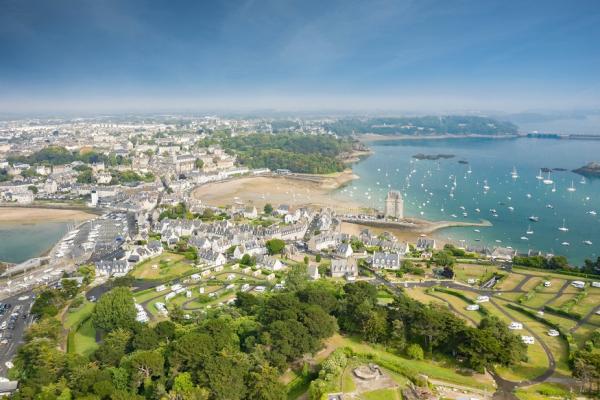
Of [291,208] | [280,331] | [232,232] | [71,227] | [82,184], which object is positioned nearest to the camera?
[280,331]

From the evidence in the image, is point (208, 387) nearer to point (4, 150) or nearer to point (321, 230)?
point (321, 230)

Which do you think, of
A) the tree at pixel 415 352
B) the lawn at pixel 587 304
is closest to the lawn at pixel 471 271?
the lawn at pixel 587 304

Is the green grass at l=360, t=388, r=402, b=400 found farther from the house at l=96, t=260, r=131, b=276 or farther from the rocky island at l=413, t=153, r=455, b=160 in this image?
the rocky island at l=413, t=153, r=455, b=160

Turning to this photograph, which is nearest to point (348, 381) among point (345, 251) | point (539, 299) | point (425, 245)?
point (539, 299)

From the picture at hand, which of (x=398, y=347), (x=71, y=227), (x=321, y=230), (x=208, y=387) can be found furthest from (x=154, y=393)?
(x=71, y=227)

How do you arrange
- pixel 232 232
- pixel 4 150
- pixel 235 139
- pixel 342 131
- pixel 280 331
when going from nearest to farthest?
pixel 280 331 → pixel 232 232 → pixel 4 150 → pixel 235 139 → pixel 342 131
